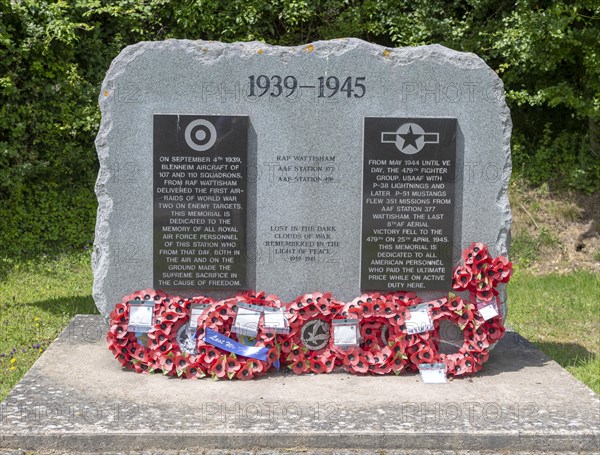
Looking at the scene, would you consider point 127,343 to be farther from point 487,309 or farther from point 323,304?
point 487,309

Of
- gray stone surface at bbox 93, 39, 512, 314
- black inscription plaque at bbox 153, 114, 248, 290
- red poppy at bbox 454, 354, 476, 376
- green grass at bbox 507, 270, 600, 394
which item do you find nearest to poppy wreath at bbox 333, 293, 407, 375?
red poppy at bbox 454, 354, 476, 376

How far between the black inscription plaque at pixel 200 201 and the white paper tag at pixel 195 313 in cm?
15

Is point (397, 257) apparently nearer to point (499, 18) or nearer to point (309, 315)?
point (309, 315)

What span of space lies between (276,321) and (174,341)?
67 cm

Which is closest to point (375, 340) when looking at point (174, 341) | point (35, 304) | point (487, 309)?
point (487, 309)

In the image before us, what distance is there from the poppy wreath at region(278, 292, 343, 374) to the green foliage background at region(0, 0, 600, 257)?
514cm

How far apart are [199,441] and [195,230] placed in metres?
1.56

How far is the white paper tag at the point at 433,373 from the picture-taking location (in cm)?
483

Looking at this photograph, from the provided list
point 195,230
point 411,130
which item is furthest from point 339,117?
point 195,230

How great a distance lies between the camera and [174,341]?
16.3 ft

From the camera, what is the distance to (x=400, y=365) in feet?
16.2

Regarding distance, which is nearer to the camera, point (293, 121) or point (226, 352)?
point (226, 352)

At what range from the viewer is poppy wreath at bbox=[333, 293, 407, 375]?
493cm

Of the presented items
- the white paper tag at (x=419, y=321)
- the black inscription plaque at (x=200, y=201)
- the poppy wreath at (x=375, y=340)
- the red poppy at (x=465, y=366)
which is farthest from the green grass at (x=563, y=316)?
the black inscription plaque at (x=200, y=201)
